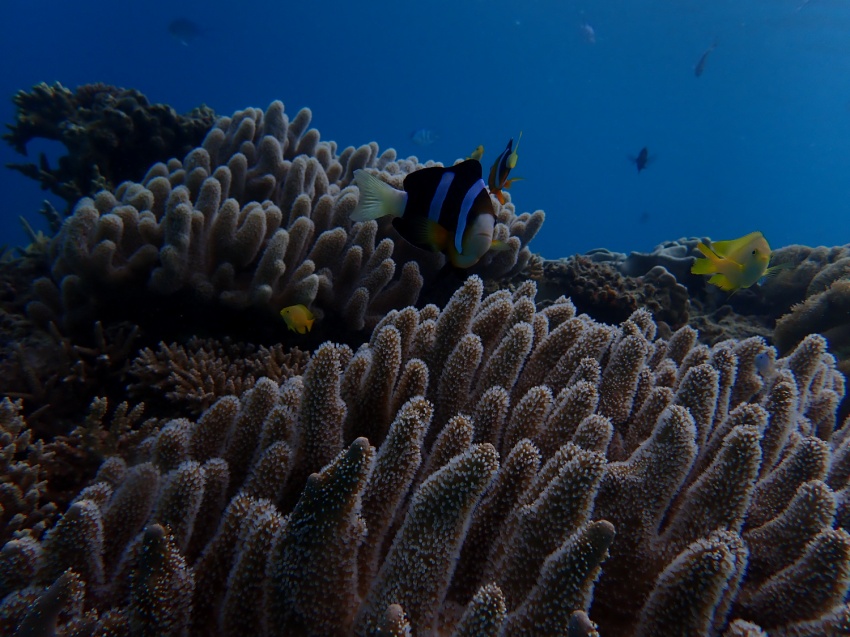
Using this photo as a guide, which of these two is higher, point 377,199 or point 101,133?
point 101,133

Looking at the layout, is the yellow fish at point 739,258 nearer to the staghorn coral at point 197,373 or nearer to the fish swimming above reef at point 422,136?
the staghorn coral at point 197,373

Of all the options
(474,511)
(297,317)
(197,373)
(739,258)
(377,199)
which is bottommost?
(197,373)

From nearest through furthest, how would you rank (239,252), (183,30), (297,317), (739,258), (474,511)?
(474,511)
(297,317)
(239,252)
(739,258)
(183,30)

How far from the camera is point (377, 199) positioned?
2.94 metres

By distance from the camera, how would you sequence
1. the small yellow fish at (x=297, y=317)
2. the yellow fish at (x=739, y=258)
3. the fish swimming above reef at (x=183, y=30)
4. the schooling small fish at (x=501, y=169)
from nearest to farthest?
the small yellow fish at (x=297, y=317), the yellow fish at (x=739, y=258), the schooling small fish at (x=501, y=169), the fish swimming above reef at (x=183, y=30)

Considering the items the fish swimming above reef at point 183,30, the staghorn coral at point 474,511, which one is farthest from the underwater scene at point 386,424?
the fish swimming above reef at point 183,30

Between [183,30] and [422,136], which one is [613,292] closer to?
[422,136]

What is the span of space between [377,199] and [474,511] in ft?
6.79

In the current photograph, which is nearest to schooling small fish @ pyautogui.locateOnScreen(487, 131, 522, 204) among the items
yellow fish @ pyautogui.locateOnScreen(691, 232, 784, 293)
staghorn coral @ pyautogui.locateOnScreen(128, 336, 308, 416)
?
yellow fish @ pyautogui.locateOnScreen(691, 232, 784, 293)

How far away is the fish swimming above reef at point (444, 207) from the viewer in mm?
2758

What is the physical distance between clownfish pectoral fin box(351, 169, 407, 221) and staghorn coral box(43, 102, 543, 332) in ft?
2.29

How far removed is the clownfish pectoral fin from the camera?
2.89m

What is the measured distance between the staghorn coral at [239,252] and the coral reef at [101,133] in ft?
11.3

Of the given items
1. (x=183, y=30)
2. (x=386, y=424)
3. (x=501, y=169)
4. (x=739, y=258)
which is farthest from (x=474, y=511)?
(x=183, y=30)
